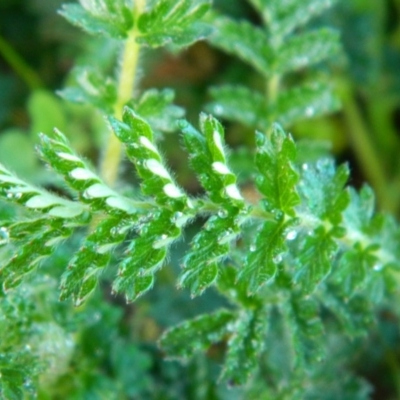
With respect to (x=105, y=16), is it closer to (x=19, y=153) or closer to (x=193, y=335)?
(x=193, y=335)

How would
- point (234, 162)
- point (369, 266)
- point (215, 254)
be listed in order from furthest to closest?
point (234, 162), point (369, 266), point (215, 254)

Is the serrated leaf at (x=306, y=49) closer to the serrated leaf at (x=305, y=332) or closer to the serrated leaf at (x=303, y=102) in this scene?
the serrated leaf at (x=303, y=102)

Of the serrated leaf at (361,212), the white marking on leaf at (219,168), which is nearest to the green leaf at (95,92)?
the white marking on leaf at (219,168)

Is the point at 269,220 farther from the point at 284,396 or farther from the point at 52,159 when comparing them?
the point at 284,396

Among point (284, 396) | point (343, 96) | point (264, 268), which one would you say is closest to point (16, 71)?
point (343, 96)

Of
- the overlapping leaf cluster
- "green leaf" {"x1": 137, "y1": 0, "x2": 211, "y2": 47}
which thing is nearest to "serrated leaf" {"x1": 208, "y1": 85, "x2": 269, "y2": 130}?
the overlapping leaf cluster
